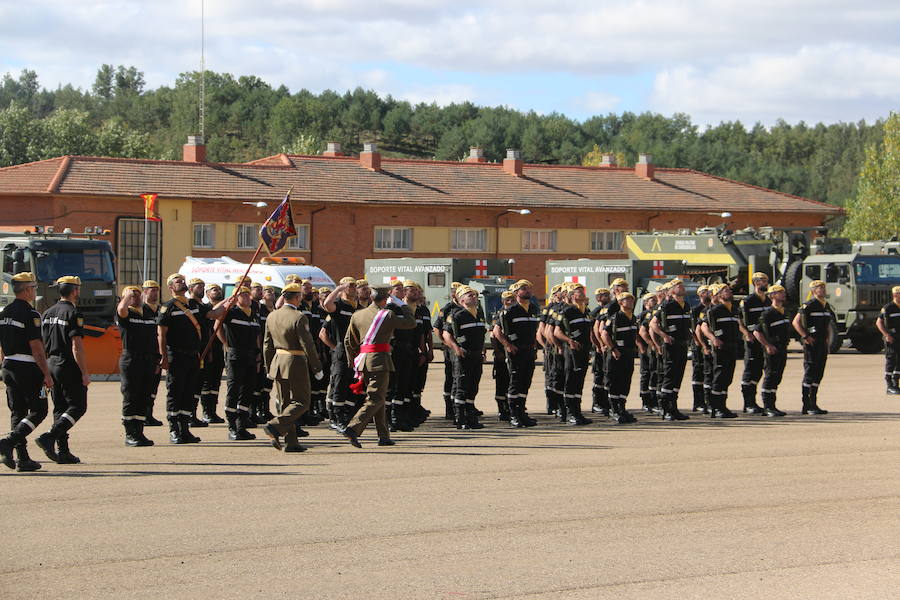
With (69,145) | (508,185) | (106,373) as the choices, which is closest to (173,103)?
(69,145)

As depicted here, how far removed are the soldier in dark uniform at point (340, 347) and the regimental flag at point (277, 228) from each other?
3891 millimetres

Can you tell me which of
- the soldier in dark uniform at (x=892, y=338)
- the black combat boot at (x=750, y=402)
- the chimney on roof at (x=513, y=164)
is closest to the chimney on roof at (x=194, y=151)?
the chimney on roof at (x=513, y=164)

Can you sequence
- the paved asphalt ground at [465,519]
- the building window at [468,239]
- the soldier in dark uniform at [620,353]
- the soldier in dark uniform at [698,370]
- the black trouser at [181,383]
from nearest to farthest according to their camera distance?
the paved asphalt ground at [465,519] < the black trouser at [181,383] < the soldier in dark uniform at [620,353] < the soldier in dark uniform at [698,370] < the building window at [468,239]

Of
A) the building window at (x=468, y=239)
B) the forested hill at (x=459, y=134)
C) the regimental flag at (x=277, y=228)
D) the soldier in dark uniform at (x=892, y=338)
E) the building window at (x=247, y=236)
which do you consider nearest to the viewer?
the regimental flag at (x=277, y=228)

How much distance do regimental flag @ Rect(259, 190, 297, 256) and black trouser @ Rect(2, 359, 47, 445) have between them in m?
7.28

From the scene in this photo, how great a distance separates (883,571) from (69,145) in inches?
3203

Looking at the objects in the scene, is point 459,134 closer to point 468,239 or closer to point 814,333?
point 468,239

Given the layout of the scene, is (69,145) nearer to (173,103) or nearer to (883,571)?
(173,103)

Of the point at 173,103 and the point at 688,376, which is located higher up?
the point at 173,103

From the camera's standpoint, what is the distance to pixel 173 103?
146 metres

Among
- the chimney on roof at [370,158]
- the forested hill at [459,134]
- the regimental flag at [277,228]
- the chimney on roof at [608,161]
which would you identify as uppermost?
the forested hill at [459,134]

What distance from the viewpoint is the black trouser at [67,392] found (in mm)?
11594

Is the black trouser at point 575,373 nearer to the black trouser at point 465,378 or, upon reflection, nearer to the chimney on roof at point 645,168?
the black trouser at point 465,378

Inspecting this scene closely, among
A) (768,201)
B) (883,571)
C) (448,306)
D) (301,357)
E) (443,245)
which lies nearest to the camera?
(883,571)
